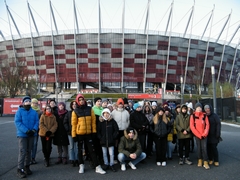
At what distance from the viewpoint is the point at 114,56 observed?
49.9 metres

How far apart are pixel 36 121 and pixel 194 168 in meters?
4.09

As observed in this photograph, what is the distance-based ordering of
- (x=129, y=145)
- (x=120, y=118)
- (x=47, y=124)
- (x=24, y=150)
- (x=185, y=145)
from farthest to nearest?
1. (x=120, y=118)
2. (x=185, y=145)
3. (x=47, y=124)
4. (x=129, y=145)
5. (x=24, y=150)

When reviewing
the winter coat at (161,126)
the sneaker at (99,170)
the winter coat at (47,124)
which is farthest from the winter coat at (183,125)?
the winter coat at (47,124)

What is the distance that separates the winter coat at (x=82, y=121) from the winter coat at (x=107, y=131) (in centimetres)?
Result: 28

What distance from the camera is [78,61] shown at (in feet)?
166

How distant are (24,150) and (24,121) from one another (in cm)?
66

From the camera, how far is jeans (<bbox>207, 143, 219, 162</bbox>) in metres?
5.49

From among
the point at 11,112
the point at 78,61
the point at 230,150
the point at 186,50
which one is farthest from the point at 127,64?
the point at 230,150

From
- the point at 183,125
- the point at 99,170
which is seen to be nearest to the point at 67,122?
the point at 99,170

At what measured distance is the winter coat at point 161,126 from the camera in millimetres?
5820

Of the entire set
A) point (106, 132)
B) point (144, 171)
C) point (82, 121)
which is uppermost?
point (82, 121)

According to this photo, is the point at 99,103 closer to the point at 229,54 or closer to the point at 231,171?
the point at 231,171

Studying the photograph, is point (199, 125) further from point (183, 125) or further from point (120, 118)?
point (120, 118)

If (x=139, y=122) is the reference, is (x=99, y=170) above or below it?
below
